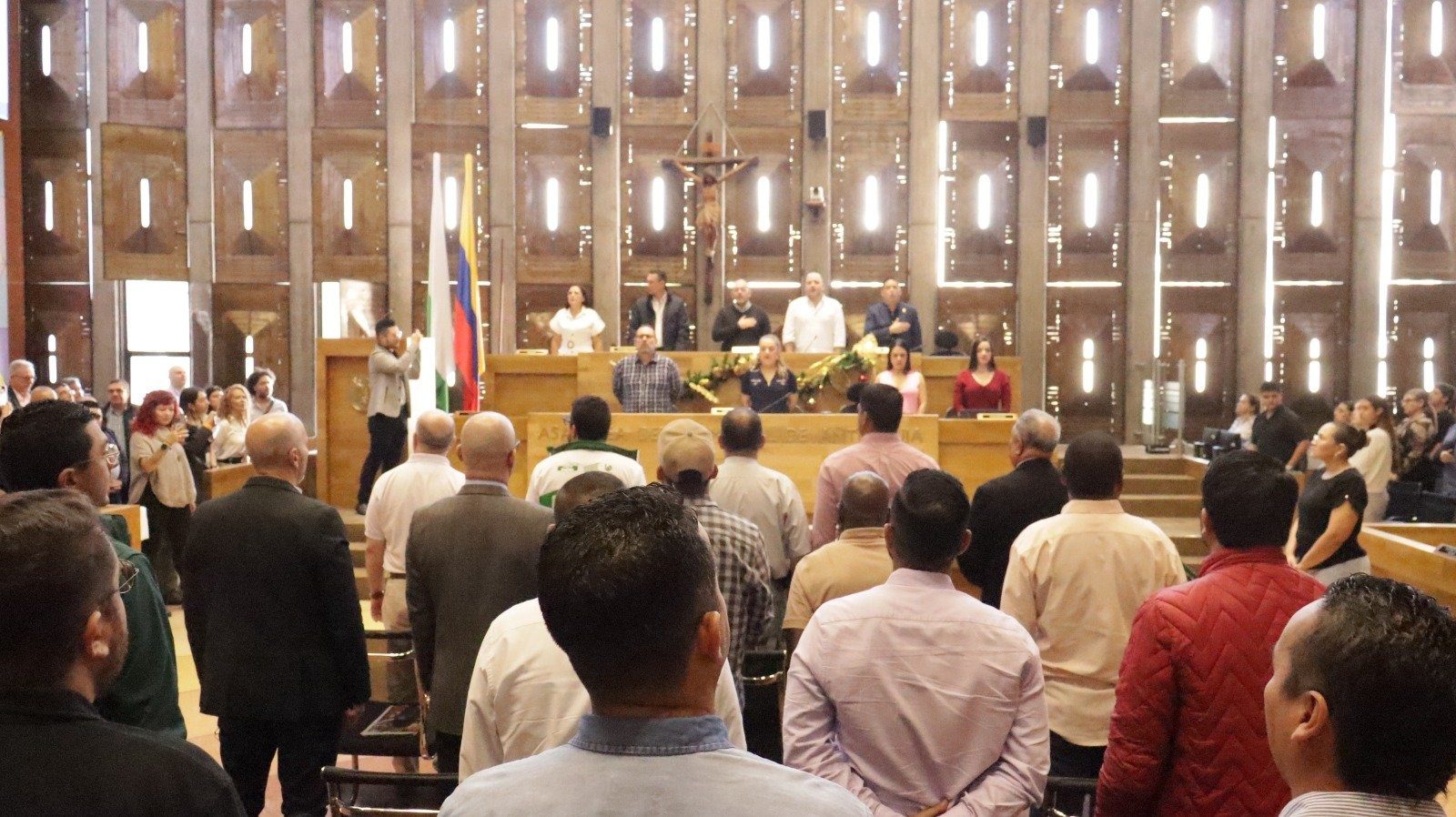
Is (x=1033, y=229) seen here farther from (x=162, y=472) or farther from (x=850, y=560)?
(x=850, y=560)

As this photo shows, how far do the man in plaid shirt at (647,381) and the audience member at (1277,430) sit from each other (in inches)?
183

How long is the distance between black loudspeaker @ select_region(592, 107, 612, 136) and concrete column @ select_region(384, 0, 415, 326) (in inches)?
70.3

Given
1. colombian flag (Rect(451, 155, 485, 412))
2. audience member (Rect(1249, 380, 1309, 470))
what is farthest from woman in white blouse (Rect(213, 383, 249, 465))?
audience member (Rect(1249, 380, 1309, 470))

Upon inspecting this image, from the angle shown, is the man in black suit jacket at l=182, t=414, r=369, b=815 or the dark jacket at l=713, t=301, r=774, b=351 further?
the dark jacket at l=713, t=301, r=774, b=351

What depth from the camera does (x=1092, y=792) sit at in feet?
10.3

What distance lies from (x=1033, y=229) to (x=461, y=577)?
10.9 m

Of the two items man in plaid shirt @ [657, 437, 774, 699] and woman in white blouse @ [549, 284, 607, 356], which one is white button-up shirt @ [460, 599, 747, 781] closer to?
man in plaid shirt @ [657, 437, 774, 699]

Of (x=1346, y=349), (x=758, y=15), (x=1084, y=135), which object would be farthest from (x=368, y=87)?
(x=1346, y=349)

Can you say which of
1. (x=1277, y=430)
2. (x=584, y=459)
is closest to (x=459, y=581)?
(x=584, y=459)

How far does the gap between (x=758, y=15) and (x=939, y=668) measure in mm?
11855

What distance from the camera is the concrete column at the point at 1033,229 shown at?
13.6m

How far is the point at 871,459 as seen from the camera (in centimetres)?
507

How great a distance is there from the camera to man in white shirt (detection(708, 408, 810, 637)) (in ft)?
16.2

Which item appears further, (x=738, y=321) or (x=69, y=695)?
(x=738, y=321)
